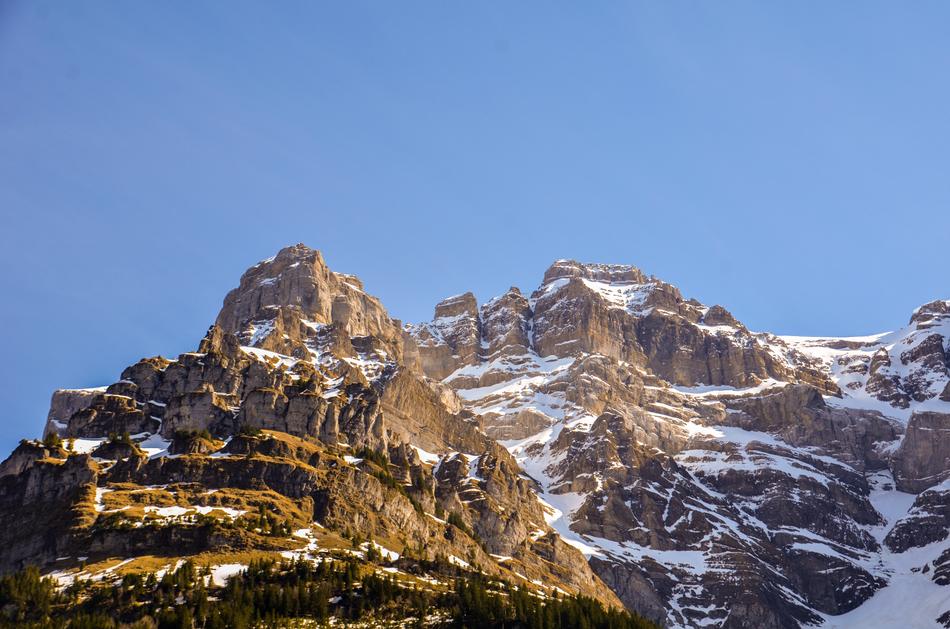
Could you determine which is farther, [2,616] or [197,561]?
[197,561]

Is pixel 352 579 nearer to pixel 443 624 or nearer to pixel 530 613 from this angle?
pixel 443 624

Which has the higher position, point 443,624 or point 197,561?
point 197,561

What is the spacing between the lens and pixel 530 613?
19925cm

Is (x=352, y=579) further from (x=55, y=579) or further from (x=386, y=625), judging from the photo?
(x=55, y=579)

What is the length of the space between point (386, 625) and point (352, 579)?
12.6 meters

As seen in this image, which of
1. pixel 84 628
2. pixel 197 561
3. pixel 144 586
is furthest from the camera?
pixel 197 561

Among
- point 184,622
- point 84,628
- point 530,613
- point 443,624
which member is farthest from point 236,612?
point 530,613

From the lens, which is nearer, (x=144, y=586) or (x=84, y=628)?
(x=84, y=628)

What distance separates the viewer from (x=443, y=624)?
192 meters

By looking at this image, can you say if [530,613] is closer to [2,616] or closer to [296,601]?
[296,601]

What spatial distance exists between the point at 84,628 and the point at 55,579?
25771 millimetres

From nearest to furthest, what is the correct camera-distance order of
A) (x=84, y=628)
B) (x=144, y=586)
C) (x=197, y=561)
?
(x=84, y=628) → (x=144, y=586) → (x=197, y=561)

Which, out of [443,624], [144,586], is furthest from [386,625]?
[144,586]

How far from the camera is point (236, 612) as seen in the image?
178375 mm
